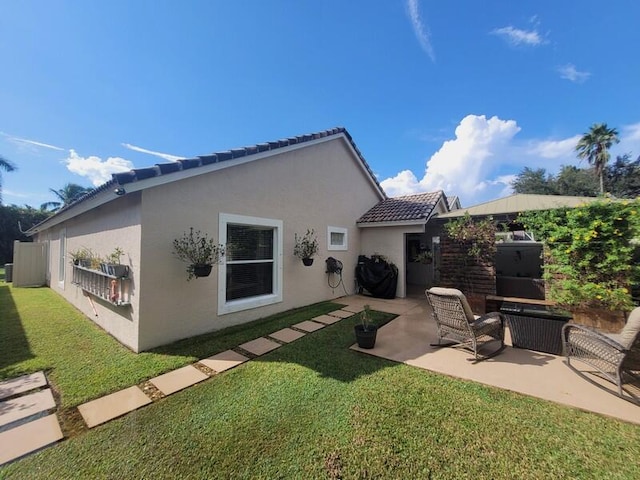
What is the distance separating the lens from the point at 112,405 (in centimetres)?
325

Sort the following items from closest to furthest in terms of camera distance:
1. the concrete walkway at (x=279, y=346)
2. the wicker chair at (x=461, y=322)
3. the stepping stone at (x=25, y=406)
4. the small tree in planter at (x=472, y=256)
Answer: the concrete walkway at (x=279, y=346)
the stepping stone at (x=25, y=406)
the wicker chair at (x=461, y=322)
the small tree in planter at (x=472, y=256)

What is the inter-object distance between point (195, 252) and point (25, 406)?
3.00m

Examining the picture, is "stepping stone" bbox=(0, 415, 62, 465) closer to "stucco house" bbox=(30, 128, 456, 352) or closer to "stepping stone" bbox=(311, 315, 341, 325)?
"stucco house" bbox=(30, 128, 456, 352)

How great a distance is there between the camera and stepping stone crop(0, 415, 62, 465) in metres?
2.52

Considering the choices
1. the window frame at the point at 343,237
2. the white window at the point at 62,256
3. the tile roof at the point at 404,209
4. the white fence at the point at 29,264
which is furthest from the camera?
the white fence at the point at 29,264

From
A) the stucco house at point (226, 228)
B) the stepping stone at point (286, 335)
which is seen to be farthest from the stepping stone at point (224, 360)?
the stucco house at point (226, 228)

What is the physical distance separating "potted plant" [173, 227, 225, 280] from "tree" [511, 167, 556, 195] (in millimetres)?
43425

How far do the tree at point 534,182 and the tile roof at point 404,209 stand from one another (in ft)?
111

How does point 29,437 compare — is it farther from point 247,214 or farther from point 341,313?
point 341,313

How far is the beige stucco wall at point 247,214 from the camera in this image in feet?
16.2

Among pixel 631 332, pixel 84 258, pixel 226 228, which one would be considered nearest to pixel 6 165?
pixel 84 258

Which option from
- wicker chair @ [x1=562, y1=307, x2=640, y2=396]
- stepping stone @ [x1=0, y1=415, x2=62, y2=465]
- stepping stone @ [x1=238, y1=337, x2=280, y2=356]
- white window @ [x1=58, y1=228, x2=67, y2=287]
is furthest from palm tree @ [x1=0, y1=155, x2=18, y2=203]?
wicker chair @ [x1=562, y1=307, x2=640, y2=396]

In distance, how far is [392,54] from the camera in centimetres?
936

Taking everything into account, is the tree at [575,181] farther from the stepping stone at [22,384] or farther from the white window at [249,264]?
the stepping stone at [22,384]
